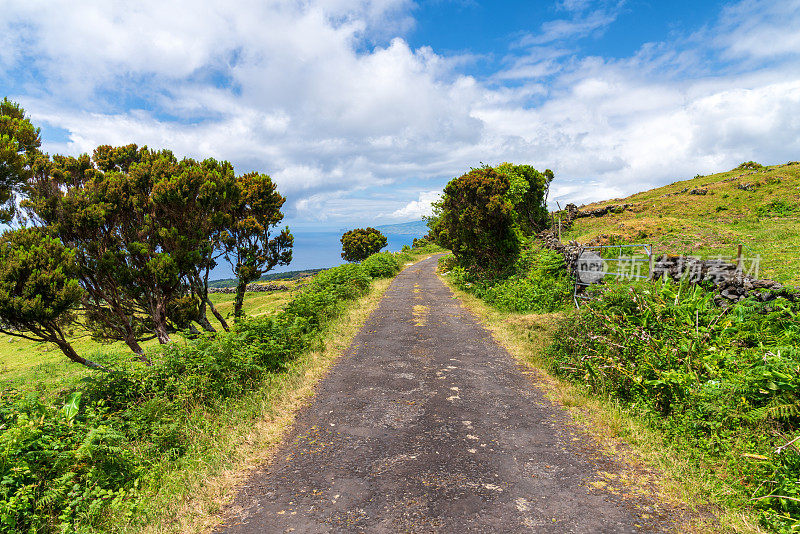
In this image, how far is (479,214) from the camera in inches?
813

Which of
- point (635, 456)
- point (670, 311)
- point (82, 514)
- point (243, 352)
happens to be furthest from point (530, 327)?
Result: point (82, 514)

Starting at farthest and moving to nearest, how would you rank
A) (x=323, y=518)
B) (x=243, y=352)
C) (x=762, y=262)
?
(x=762, y=262)
(x=243, y=352)
(x=323, y=518)

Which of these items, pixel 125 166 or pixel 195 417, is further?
pixel 125 166

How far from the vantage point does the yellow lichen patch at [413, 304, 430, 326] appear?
44.2ft

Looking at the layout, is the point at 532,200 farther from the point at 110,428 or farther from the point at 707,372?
the point at 110,428

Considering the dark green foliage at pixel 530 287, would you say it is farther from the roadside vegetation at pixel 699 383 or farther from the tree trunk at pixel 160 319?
the tree trunk at pixel 160 319

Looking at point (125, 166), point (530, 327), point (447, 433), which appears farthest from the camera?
point (125, 166)

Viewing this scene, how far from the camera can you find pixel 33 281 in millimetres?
8312

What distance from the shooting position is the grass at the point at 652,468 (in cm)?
363

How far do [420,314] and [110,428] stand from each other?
11.1 metres

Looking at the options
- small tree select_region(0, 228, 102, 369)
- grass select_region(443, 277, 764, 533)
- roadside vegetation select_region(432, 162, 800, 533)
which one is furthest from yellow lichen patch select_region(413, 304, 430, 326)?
small tree select_region(0, 228, 102, 369)

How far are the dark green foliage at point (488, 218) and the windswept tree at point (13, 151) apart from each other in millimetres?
18431

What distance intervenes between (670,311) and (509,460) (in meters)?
4.68

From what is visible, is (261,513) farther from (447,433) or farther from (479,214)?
(479,214)
